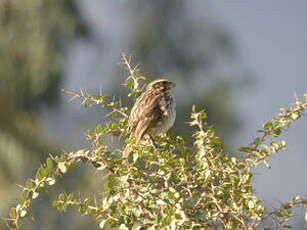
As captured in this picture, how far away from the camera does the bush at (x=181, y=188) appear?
190cm

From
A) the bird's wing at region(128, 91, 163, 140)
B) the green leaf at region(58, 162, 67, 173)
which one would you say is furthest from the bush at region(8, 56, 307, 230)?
the bird's wing at region(128, 91, 163, 140)

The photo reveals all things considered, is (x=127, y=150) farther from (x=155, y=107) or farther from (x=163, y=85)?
(x=163, y=85)

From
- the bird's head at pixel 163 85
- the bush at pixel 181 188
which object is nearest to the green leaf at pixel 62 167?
the bush at pixel 181 188

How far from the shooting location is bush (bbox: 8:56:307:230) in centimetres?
190

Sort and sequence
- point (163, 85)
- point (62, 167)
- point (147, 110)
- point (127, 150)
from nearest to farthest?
point (62, 167), point (127, 150), point (147, 110), point (163, 85)

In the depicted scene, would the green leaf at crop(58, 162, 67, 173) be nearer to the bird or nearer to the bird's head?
the bird

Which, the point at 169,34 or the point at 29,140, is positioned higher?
the point at 169,34

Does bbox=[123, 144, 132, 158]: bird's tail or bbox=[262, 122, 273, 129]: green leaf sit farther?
bbox=[123, 144, 132, 158]: bird's tail

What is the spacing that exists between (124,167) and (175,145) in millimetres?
397

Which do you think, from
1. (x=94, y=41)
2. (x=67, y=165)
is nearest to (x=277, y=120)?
(x=67, y=165)

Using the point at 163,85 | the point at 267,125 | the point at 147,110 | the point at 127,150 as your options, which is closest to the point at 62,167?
the point at 127,150

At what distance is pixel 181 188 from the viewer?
2092 millimetres

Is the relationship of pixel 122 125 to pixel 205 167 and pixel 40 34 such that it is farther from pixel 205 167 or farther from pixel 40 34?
pixel 40 34

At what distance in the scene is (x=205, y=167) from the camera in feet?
6.54
